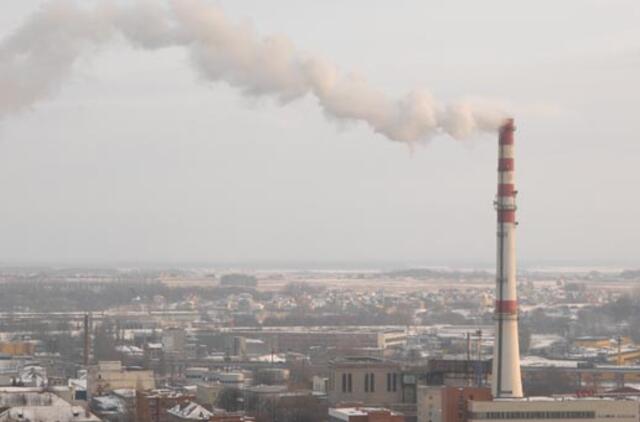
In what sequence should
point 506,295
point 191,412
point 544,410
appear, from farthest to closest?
point 191,412 < point 506,295 < point 544,410

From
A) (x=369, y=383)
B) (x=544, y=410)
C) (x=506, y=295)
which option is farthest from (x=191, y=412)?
(x=544, y=410)

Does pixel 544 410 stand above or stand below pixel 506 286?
below

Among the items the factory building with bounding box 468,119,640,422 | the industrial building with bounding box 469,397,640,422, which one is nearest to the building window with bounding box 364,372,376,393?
the factory building with bounding box 468,119,640,422

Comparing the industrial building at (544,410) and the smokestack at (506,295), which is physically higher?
the smokestack at (506,295)

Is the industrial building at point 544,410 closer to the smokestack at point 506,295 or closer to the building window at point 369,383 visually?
the smokestack at point 506,295

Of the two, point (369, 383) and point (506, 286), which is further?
point (369, 383)

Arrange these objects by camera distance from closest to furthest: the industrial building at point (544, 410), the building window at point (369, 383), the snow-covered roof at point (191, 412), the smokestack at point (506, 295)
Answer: the industrial building at point (544, 410)
the smokestack at point (506, 295)
the snow-covered roof at point (191, 412)
the building window at point (369, 383)

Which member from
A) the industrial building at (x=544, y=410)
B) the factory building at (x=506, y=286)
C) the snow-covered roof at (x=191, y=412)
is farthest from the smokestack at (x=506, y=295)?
the snow-covered roof at (x=191, y=412)

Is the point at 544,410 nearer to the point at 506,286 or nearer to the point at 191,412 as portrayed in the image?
the point at 506,286

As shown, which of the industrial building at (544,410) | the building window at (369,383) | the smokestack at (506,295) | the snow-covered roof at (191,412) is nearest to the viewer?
the industrial building at (544,410)
